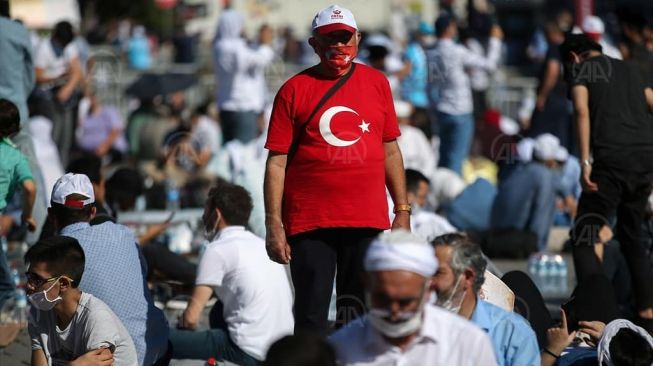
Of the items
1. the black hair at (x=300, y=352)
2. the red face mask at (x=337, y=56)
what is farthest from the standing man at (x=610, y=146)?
the black hair at (x=300, y=352)

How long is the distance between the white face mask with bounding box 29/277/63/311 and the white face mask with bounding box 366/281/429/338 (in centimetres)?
213

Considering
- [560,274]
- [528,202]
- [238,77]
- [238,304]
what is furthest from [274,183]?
[238,77]

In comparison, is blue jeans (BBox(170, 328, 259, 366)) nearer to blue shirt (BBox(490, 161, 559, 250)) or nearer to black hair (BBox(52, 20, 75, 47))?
→ blue shirt (BBox(490, 161, 559, 250))

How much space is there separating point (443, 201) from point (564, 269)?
2.33m

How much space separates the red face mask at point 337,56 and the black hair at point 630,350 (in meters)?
1.72

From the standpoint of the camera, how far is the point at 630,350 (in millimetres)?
6391

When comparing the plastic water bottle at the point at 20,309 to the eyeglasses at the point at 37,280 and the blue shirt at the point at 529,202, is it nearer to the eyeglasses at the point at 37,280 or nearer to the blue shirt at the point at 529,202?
the eyeglasses at the point at 37,280

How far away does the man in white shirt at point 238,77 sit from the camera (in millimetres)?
13984

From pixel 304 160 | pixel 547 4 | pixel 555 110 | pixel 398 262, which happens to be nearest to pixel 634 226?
pixel 304 160

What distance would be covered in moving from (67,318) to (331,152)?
54.6 inches

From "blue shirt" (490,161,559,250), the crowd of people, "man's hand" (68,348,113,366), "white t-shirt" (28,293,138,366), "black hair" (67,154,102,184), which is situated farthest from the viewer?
"blue shirt" (490,161,559,250)

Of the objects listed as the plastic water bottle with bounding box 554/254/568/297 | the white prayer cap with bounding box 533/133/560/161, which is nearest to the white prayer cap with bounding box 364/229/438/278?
the plastic water bottle with bounding box 554/254/568/297

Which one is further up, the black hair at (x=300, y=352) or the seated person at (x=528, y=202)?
the black hair at (x=300, y=352)

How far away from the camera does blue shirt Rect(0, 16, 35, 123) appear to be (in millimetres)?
9805
